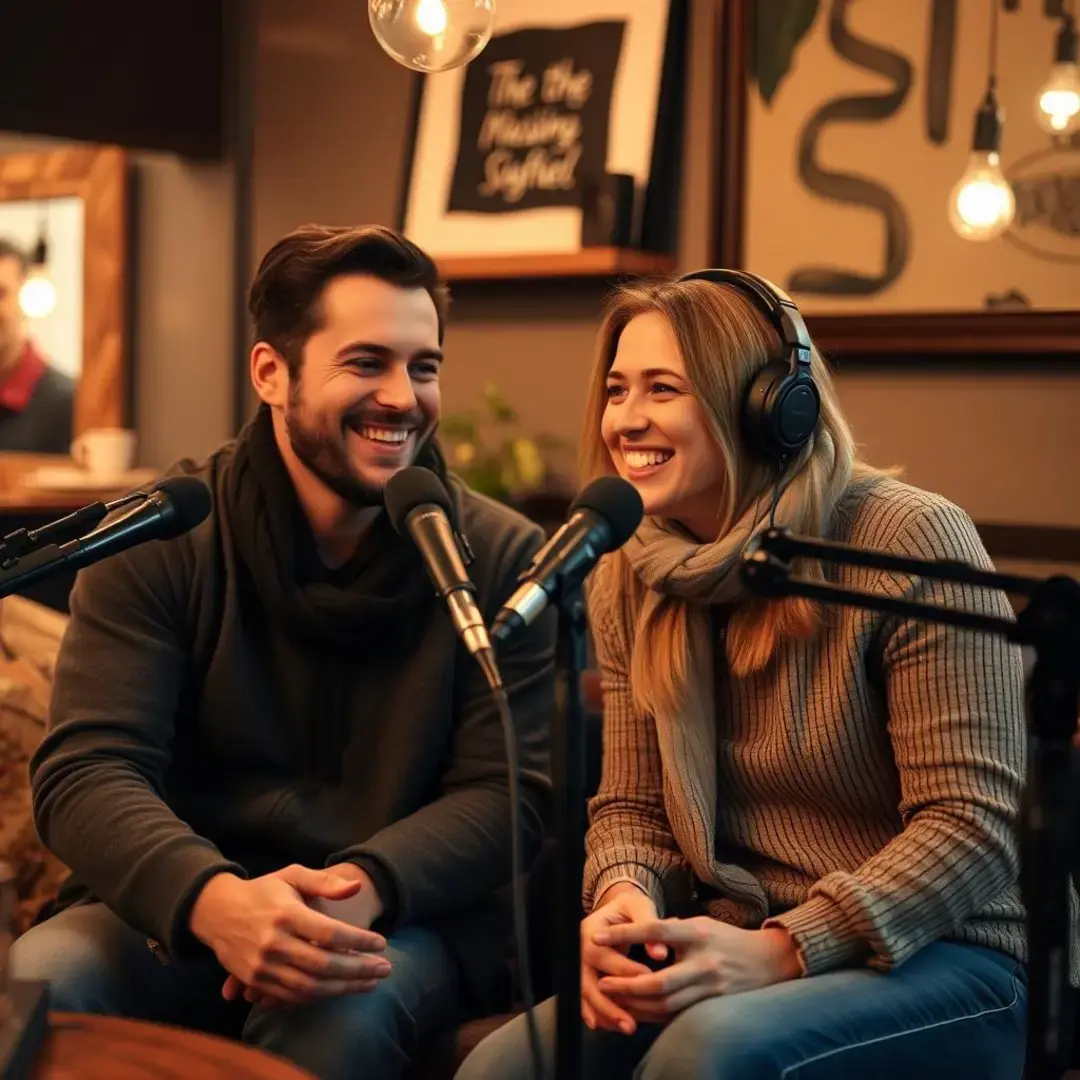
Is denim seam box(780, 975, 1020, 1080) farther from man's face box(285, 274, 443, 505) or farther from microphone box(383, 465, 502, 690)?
man's face box(285, 274, 443, 505)

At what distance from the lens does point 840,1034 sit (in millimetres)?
1570

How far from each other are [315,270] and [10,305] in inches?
104

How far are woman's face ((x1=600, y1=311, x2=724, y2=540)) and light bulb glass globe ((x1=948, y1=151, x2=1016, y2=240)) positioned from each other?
1.18 metres

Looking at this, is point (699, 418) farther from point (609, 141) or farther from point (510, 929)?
point (609, 141)

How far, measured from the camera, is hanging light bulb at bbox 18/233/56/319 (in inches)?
174

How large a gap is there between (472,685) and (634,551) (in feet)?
1.15

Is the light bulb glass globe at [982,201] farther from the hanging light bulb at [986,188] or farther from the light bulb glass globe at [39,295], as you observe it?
the light bulb glass globe at [39,295]

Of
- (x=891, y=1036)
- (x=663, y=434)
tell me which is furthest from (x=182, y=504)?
(x=891, y=1036)

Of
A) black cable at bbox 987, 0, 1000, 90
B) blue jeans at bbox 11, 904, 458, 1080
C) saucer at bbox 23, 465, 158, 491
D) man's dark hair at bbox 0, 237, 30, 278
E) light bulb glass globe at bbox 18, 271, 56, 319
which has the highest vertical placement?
black cable at bbox 987, 0, 1000, 90

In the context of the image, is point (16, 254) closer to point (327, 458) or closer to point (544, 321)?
point (544, 321)

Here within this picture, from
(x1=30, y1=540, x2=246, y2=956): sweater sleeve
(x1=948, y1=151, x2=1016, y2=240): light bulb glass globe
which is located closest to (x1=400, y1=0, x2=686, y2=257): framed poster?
(x1=948, y1=151, x2=1016, y2=240): light bulb glass globe

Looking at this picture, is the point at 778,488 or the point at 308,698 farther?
the point at 308,698

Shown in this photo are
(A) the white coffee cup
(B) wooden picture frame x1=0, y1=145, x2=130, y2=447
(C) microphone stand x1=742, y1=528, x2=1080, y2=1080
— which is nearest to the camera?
(C) microphone stand x1=742, y1=528, x2=1080, y2=1080

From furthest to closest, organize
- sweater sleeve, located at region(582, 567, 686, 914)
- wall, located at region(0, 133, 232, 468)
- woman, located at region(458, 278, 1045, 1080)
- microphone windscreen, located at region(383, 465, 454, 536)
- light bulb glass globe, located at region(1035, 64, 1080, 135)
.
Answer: wall, located at region(0, 133, 232, 468) → light bulb glass globe, located at region(1035, 64, 1080, 135) → sweater sleeve, located at region(582, 567, 686, 914) → woman, located at region(458, 278, 1045, 1080) → microphone windscreen, located at region(383, 465, 454, 536)
